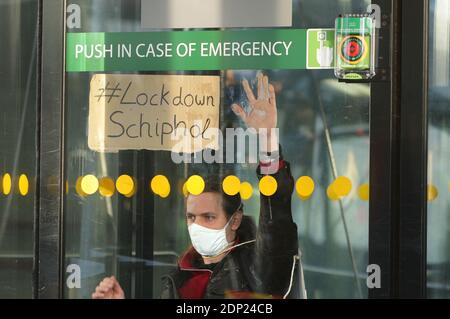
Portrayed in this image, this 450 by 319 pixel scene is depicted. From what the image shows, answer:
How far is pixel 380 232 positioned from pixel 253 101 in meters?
0.81

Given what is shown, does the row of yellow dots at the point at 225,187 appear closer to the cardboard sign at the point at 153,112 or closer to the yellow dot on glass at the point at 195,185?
the yellow dot on glass at the point at 195,185

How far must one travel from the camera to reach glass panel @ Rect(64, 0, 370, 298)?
4316mm

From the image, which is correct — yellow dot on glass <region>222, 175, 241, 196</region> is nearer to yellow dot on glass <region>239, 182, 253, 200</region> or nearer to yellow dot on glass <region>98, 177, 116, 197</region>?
yellow dot on glass <region>239, 182, 253, 200</region>

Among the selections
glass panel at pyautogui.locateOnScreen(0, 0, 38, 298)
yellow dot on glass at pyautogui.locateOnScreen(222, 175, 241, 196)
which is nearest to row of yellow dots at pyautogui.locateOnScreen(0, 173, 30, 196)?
glass panel at pyautogui.locateOnScreen(0, 0, 38, 298)

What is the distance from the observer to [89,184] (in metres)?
4.48

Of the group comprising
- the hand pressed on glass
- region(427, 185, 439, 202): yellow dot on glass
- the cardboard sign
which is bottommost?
the hand pressed on glass

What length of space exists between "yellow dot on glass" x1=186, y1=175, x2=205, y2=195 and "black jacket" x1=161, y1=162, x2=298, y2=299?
10.5 inches

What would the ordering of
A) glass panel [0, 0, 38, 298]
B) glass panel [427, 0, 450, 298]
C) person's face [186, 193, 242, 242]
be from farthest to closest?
glass panel [0, 0, 38, 298]
person's face [186, 193, 242, 242]
glass panel [427, 0, 450, 298]

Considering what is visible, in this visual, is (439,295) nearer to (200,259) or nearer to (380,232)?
(380,232)

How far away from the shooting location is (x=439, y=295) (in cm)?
430

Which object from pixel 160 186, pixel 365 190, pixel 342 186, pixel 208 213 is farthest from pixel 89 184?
pixel 365 190

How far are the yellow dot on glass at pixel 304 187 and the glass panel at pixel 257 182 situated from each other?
16 mm

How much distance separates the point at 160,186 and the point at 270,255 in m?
0.59
